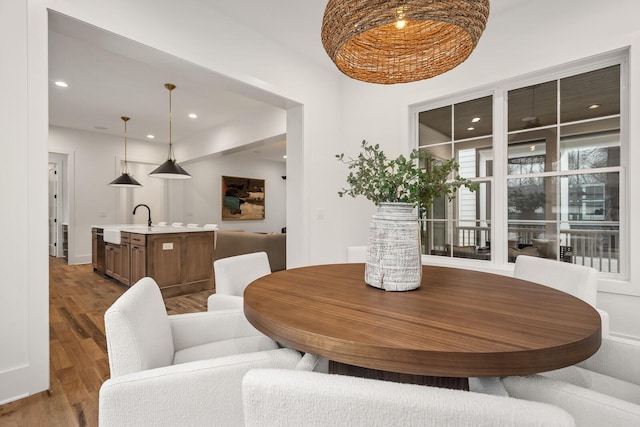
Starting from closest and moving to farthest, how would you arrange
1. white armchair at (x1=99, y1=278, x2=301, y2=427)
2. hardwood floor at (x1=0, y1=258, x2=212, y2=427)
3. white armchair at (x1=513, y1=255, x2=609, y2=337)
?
white armchair at (x1=99, y1=278, x2=301, y2=427) → white armchair at (x1=513, y1=255, x2=609, y2=337) → hardwood floor at (x1=0, y1=258, x2=212, y2=427)

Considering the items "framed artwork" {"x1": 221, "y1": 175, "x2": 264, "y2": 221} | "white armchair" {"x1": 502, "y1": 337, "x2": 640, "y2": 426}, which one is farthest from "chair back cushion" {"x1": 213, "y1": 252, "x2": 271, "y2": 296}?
"framed artwork" {"x1": 221, "y1": 175, "x2": 264, "y2": 221}

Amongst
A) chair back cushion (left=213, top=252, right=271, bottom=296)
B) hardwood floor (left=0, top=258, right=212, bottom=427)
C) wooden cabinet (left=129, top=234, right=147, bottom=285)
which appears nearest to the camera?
hardwood floor (left=0, top=258, right=212, bottom=427)

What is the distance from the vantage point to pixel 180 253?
4.33 metres

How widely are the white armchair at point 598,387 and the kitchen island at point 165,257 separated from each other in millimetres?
4125

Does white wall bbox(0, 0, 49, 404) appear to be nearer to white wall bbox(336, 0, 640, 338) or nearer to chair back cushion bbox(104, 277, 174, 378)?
chair back cushion bbox(104, 277, 174, 378)

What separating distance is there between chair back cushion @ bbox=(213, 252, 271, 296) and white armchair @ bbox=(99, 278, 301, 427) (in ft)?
2.15

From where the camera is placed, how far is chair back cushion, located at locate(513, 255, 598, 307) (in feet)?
5.05

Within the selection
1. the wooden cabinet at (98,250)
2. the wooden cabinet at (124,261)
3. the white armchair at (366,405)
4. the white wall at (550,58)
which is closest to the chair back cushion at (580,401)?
the white armchair at (366,405)

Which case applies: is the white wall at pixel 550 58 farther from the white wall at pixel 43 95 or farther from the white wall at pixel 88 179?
the white wall at pixel 88 179

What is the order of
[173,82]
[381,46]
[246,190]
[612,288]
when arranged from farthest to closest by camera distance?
[246,190] → [173,82] → [612,288] → [381,46]

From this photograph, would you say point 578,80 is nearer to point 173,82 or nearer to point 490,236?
point 490,236

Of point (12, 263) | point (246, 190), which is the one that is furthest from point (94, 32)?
point (246, 190)

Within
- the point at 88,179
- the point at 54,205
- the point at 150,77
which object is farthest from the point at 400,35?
the point at 54,205

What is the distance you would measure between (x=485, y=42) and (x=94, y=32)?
3.11 meters
